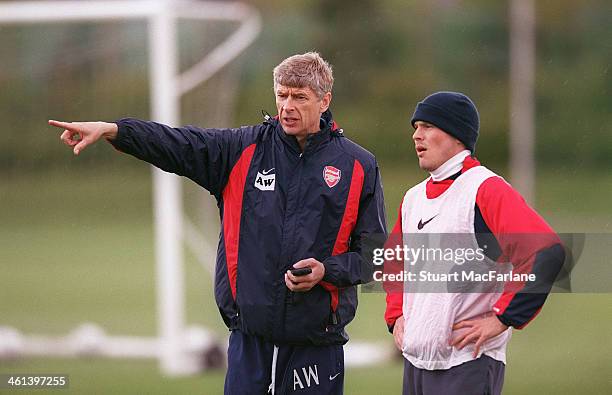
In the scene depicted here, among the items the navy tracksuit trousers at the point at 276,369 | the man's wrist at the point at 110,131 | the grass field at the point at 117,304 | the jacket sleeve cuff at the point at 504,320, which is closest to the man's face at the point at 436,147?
the jacket sleeve cuff at the point at 504,320

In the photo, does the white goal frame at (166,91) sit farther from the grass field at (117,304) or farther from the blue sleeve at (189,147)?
the blue sleeve at (189,147)

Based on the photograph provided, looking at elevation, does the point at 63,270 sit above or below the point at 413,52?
below

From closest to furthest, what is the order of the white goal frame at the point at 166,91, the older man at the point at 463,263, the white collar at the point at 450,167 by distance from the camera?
the older man at the point at 463,263
the white collar at the point at 450,167
the white goal frame at the point at 166,91

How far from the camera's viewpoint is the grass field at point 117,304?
8.27 meters

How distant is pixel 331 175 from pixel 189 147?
0.57 metres

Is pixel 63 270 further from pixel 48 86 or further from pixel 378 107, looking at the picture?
pixel 378 107

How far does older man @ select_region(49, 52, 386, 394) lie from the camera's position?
13.9ft

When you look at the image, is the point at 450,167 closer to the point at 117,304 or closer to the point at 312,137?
the point at 312,137

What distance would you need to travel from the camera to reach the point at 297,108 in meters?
4.27

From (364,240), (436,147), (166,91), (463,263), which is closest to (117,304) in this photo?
(166,91)

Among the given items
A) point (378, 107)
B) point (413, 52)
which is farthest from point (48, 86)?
point (413, 52)

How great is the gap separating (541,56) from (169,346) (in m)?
22.2

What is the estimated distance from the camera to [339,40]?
93.7 feet

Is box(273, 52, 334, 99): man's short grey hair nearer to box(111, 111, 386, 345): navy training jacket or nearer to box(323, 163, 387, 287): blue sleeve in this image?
box(111, 111, 386, 345): navy training jacket
